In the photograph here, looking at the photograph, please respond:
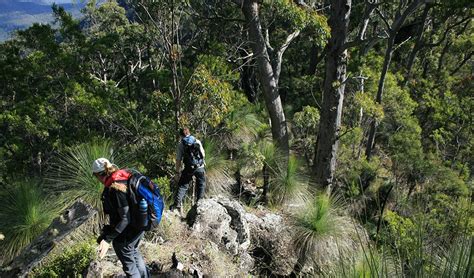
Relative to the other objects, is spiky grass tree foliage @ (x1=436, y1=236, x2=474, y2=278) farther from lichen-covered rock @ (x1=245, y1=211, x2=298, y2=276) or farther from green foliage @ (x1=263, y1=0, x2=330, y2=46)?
green foliage @ (x1=263, y1=0, x2=330, y2=46)

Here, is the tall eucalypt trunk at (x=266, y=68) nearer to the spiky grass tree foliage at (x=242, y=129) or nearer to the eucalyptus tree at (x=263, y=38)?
the eucalyptus tree at (x=263, y=38)

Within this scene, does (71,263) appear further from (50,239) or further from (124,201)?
(124,201)

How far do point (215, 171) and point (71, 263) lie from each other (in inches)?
165

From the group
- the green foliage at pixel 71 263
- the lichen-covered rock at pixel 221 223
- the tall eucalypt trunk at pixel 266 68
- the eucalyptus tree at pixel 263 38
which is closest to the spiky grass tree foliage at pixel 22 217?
the green foliage at pixel 71 263

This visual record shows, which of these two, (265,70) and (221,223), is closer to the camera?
(221,223)

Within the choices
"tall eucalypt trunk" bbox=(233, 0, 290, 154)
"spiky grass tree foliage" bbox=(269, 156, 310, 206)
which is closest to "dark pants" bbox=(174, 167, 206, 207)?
"spiky grass tree foliage" bbox=(269, 156, 310, 206)

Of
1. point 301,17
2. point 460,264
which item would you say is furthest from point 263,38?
point 460,264

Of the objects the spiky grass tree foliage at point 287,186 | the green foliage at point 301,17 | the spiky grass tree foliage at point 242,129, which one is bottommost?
the spiky grass tree foliage at point 287,186

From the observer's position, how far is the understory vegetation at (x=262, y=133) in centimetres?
413

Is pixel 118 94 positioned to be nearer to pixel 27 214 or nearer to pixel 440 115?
pixel 27 214

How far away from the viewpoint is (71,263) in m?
4.76

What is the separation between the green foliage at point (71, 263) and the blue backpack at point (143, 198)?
118cm

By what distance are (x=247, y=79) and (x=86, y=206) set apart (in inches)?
622

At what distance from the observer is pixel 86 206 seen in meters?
4.13
